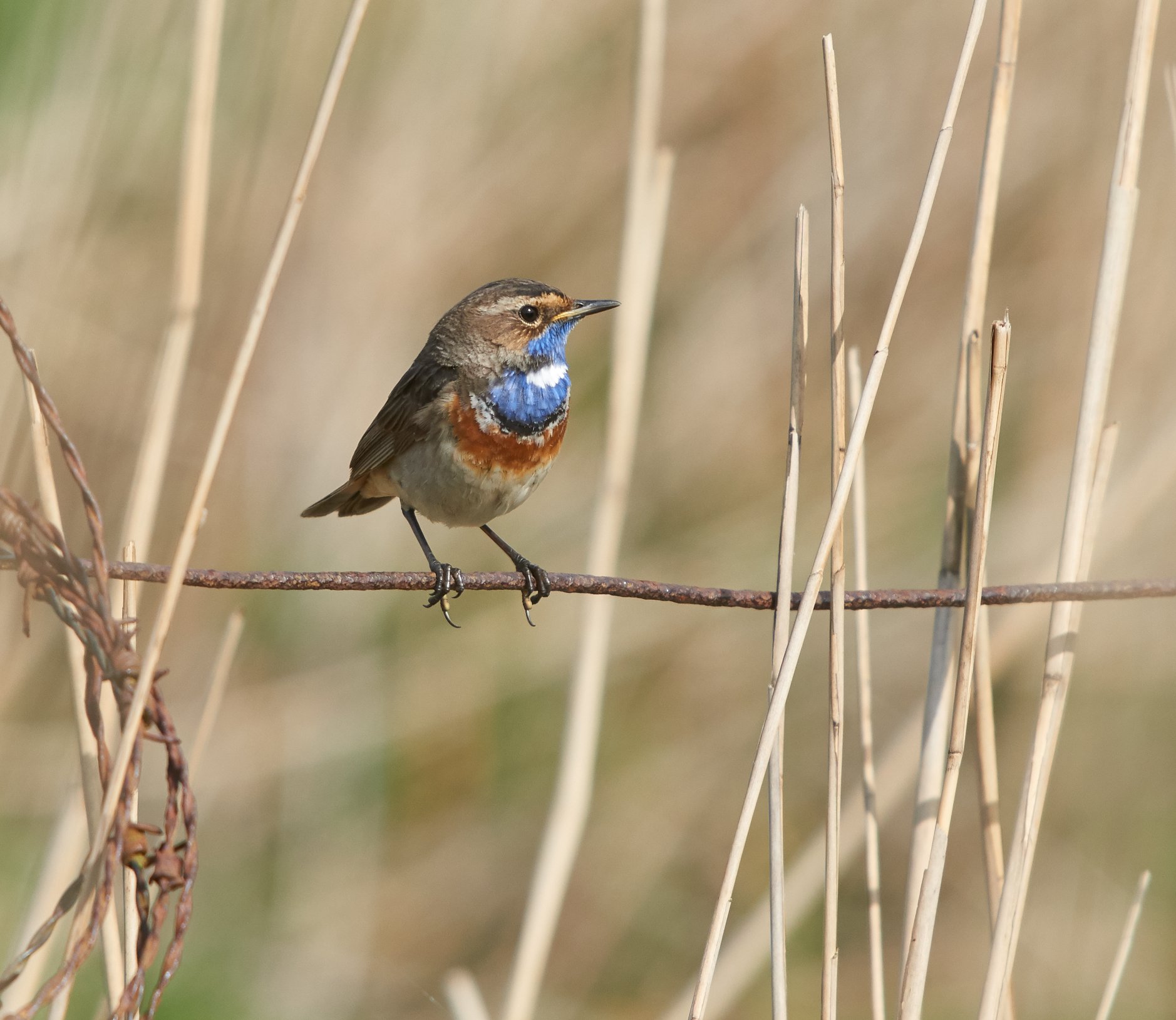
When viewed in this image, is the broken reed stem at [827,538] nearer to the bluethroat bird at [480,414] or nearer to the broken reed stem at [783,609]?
the broken reed stem at [783,609]

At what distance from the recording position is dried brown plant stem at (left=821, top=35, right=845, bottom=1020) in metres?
2.19

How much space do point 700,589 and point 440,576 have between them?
3.56 feet

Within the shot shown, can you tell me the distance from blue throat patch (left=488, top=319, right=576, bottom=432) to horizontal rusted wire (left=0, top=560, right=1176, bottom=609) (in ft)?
5.09

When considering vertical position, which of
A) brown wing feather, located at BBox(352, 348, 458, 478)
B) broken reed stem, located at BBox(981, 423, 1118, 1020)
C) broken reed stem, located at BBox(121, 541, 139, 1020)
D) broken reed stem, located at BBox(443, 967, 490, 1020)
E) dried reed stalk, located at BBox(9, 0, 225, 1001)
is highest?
brown wing feather, located at BBox(352, 348, 458, 478)

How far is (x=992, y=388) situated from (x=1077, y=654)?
3.82 m

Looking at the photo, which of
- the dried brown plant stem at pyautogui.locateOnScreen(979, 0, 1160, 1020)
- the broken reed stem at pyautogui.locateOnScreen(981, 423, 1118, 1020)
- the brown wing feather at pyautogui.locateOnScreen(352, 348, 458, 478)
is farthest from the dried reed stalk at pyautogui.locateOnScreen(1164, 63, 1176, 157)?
the brown wing feather at pyautogui.locateOnScreen(352, 348, 458, 478)

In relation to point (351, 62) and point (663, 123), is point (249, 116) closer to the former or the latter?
point (351, 62)

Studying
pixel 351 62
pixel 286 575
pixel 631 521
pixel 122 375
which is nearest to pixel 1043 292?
pixel 631 521

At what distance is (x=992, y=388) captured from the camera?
2133 millimetres

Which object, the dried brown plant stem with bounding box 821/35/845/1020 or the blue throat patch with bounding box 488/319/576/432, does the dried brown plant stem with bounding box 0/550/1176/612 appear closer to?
the dried brown plant stem with bounding box 821/35/845/1020

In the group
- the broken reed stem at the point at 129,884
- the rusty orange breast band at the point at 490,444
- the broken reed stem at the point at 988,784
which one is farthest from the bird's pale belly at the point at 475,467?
the broken reed stem at the point at 988,784

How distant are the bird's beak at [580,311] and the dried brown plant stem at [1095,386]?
1.81 metres

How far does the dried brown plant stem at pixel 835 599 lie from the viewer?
219cm

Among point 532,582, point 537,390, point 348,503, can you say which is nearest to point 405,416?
point 537,390
